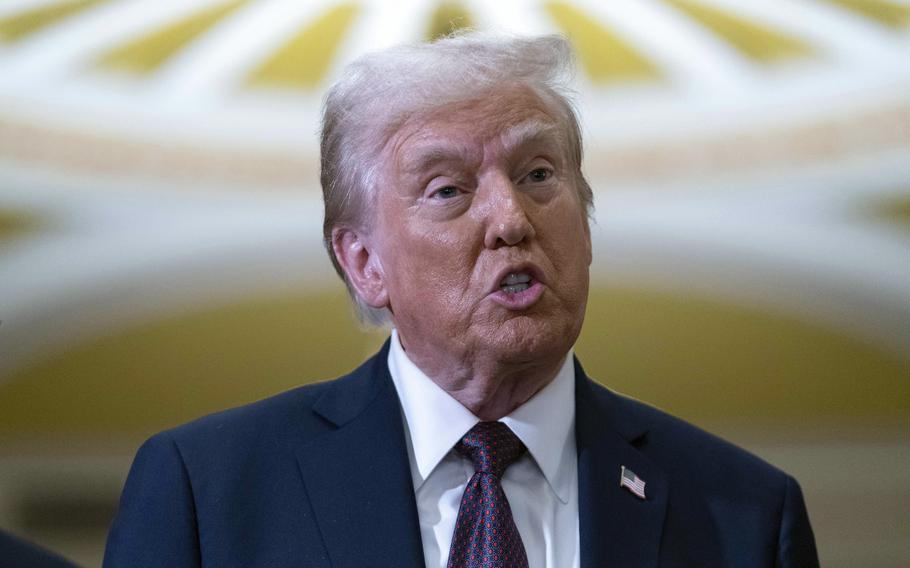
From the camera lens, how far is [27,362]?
2.68m

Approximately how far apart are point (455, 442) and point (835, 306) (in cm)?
119

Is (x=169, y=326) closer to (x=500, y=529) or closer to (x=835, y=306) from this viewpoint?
(x=500, y=529)

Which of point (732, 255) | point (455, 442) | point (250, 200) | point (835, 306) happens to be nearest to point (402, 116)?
point (455, 442)

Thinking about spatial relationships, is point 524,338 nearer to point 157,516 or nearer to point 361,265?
point 361,265

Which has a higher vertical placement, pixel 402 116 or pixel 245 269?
pixel 402 116

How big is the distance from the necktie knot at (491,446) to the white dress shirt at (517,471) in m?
0.01

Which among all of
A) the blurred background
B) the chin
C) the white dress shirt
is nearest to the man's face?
the chin

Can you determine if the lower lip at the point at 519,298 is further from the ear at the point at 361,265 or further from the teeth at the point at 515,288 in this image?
the ear at the point at 361,265

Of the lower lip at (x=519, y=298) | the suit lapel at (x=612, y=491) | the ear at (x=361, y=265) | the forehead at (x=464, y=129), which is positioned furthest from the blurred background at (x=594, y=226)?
the lower lip at (x=519, y=298)

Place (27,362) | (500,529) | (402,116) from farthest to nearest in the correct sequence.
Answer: (27,362) < (402,116) < (500,529)

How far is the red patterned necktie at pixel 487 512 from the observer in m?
1.84

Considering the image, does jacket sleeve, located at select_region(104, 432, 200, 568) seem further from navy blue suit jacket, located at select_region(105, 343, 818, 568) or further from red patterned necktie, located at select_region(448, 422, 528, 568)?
red patterned necktie, located at select_region(448, 422, 528, 568)

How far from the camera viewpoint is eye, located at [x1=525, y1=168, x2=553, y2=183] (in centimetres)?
199

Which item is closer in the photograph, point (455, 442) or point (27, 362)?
point (455, 442)
